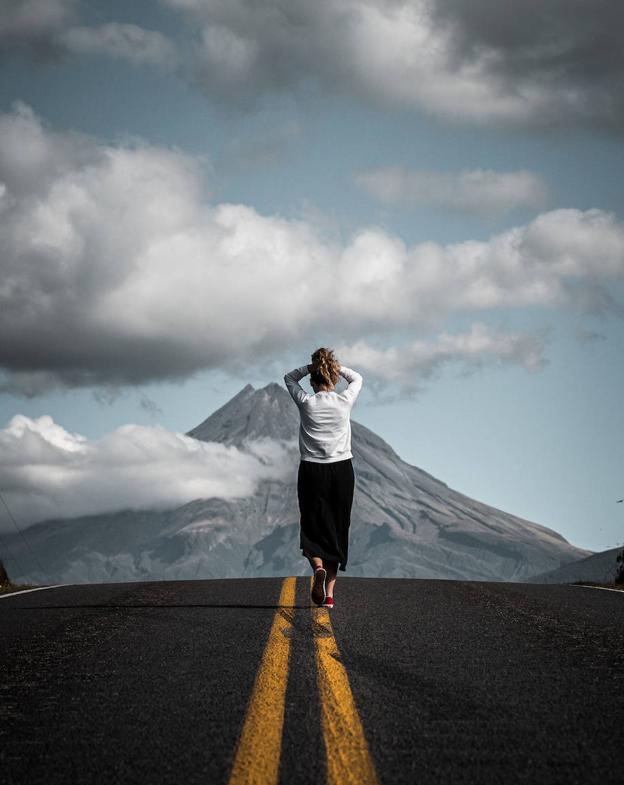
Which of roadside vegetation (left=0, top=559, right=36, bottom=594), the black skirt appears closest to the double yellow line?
the black skirt

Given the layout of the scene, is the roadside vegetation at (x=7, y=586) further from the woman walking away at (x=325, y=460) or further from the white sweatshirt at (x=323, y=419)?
the white sweatshirt at (x=323, y=419)

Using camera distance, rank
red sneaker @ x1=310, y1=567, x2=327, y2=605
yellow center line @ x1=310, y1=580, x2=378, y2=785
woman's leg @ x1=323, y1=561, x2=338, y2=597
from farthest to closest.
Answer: woman's leg @ x1=323, y1=561, x2=338, y2=597 < red sneaker @ x1=310, y1=567, x2=327, y2=605 < yellow center line @ x1=310, y1=580, x2=378, y2=785

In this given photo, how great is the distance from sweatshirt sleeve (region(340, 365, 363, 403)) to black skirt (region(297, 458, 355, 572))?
66cm

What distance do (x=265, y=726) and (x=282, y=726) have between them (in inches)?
2.9

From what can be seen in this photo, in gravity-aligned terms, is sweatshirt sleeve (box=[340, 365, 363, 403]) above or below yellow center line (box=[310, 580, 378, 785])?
above

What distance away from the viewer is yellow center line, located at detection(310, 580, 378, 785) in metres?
3.03

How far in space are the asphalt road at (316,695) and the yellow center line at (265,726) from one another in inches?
0.6

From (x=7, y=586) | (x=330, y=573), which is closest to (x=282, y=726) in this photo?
(x=330, y=573)

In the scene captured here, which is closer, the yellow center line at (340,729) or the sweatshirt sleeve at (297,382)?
the yellow center line at (340,729)

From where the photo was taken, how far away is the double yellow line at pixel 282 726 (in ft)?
9.97

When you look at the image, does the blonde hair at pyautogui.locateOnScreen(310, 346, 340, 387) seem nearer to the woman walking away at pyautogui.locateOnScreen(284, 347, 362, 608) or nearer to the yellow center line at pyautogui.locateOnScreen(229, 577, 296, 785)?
the woman walking away at pyautogui.locateOnScreen(284, 347, 362, 608)

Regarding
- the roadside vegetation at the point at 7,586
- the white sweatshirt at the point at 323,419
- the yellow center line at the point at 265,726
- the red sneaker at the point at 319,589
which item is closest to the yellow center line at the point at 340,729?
the yellow center line at the point at 265,726

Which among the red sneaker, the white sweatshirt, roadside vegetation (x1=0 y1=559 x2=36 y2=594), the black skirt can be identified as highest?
the white sweatshirt

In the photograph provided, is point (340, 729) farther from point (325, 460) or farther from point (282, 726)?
point (325, 460)
